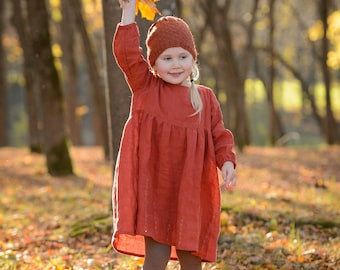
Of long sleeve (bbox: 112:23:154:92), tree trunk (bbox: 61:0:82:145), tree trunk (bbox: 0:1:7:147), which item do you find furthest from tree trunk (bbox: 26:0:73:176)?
tree trunk (bbox: 0:1:7:147)

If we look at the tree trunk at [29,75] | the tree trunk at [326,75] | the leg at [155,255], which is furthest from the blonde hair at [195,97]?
the tree trunk at [326,75]

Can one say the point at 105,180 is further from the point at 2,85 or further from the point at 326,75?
the point at 2,85

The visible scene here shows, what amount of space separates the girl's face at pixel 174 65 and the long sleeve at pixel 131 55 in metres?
0.09

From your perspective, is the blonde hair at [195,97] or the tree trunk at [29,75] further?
the tree trunk at [29,75]

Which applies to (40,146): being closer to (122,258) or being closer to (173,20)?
(122,258)

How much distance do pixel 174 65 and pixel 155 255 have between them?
1.09 metres

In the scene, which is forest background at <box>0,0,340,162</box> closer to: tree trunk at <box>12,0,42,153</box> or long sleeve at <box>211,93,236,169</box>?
A: tree trunk at <box>12,0,42,153</box>

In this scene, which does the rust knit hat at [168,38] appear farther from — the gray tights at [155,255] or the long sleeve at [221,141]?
the gray tights at [155,255]

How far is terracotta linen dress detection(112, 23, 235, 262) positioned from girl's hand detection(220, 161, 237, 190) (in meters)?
0.05

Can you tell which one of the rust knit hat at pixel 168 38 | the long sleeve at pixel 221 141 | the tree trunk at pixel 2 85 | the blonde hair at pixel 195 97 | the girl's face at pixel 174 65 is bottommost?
the tree trunk at pixel 2 85

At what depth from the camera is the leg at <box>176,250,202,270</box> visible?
411cm

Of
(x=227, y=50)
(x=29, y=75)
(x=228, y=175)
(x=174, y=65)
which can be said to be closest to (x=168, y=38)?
(x=174, y=65)

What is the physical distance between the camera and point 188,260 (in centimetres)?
411

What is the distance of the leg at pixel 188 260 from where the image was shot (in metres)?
4.11
